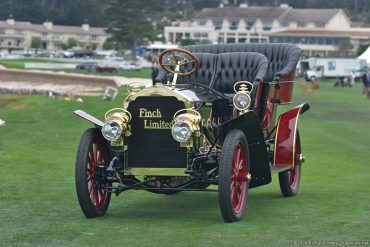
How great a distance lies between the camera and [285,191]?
1302cm

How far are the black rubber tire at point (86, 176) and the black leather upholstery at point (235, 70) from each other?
7.66ft

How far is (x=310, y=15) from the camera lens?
166250 mm

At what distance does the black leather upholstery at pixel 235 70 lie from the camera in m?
13.0

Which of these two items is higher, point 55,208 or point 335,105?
point 55,208

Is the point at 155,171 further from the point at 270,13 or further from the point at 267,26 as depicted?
the point at 270,13

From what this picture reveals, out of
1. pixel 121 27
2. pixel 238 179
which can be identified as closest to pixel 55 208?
pixel 238 179

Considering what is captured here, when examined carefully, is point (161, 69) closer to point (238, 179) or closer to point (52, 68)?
point (238, 179)

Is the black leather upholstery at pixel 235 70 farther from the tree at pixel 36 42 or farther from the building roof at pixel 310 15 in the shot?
the tree at pixel 36 42

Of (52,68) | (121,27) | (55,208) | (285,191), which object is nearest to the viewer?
(55,208)

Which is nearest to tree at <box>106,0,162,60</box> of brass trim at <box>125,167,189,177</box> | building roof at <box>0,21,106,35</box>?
building roof at <box>0,21,106,35</box>

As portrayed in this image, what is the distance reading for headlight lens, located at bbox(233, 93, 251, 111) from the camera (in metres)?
11.3

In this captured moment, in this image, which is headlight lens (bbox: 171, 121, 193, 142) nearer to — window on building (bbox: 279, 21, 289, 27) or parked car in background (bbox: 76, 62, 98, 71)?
parked car in background (bbox: 76, 62, 98, 71)

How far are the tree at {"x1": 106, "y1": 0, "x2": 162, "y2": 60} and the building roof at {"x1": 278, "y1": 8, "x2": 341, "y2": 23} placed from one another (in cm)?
2940

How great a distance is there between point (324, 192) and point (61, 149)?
7558 mm
